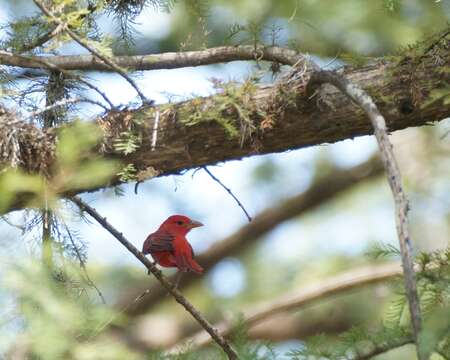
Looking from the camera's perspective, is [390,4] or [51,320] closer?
[51,320]

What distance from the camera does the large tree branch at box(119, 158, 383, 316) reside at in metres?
7.18

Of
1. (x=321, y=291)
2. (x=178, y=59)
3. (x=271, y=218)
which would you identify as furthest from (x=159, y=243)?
(x=271, y=218)

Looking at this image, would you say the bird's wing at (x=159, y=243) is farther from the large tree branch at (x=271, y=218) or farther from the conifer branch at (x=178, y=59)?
the large tree branch at (x=271, y=218)

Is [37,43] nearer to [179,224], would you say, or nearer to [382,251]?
[179,224]

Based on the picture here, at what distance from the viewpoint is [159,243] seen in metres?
3.89

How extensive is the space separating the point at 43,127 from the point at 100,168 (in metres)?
1.40

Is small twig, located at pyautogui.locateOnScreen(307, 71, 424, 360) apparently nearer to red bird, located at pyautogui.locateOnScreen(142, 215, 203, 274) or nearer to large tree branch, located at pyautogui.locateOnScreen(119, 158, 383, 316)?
red bird, located at pyautogui.locateOnScreen(142, 215, 203, 274)

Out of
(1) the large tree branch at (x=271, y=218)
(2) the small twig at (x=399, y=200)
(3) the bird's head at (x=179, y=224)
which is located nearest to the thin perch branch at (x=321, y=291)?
(1) the large tree branch at (x=271, y=218)

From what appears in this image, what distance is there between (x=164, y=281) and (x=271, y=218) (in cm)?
395

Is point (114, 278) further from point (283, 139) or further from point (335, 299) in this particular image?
point (283, 139)

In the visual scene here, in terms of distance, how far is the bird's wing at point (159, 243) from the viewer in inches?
152

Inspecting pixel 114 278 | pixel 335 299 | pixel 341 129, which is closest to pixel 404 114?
pixel 341 129

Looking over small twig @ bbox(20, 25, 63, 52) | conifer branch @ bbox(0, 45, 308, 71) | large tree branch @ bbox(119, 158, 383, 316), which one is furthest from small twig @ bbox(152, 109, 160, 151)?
large tree branch @ bbox(119, 158, 383, 316)

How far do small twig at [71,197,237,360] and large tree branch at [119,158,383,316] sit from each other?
3501 millimetres
